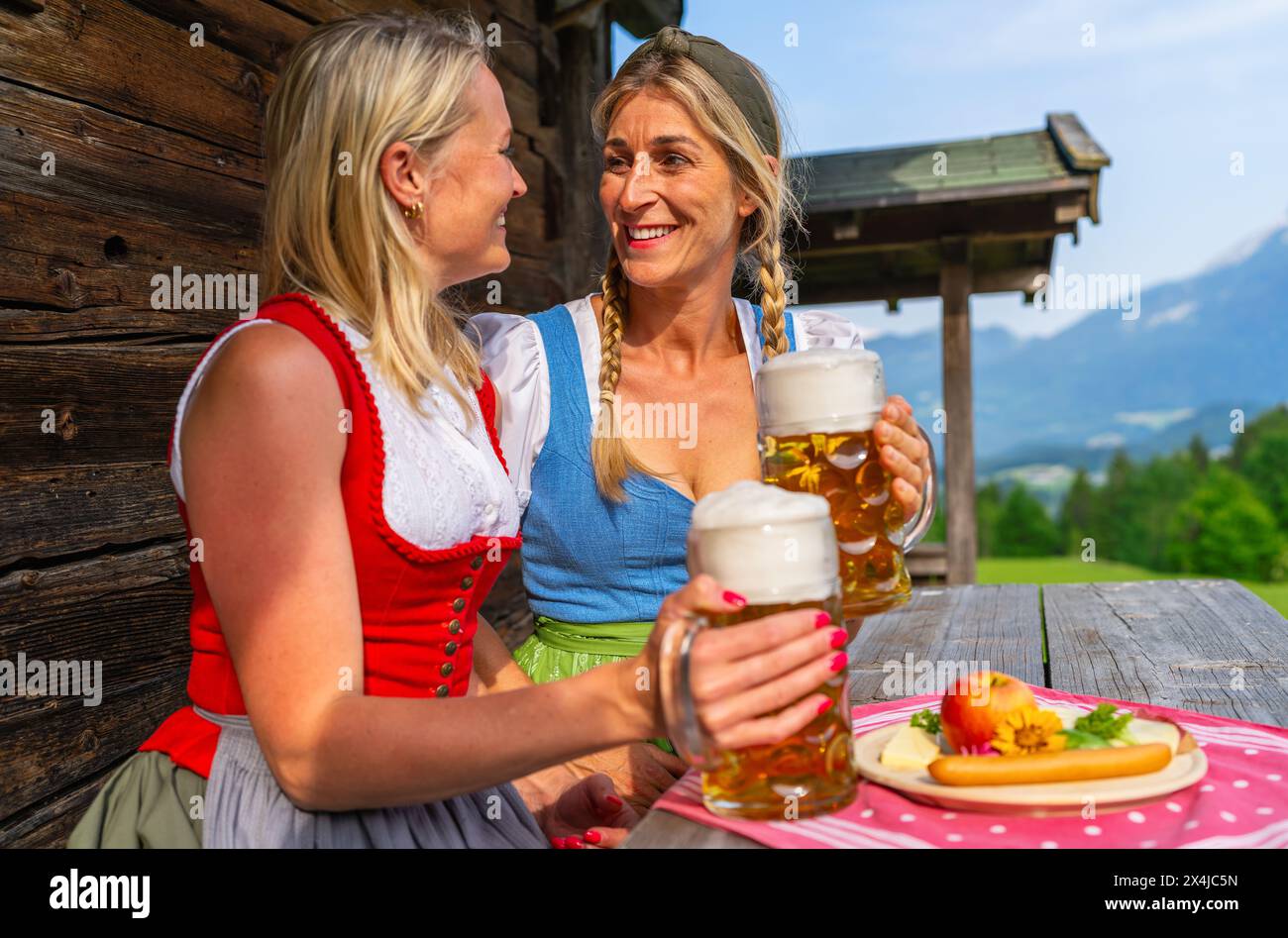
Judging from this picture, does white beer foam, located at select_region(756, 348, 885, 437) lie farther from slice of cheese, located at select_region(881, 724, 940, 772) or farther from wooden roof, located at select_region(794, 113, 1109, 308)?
wooden roof, located at select_region(794, 113, 1109, 308)

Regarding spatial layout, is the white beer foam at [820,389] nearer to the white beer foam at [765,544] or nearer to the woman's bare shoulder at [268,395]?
the white beer foam at [765,544]

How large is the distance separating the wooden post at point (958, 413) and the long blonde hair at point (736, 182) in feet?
16.8

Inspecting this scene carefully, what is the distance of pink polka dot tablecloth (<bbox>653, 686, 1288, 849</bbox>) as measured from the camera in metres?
1.05

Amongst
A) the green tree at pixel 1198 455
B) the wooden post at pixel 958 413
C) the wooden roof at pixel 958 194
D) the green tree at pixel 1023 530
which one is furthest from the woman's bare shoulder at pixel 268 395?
the green tree at pixel 1198 455

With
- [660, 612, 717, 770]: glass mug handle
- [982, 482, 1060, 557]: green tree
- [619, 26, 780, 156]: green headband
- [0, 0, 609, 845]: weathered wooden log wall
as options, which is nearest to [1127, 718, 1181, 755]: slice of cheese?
[660, 612, 717, 770]: glass mug handle

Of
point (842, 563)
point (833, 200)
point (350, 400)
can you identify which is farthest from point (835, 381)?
point (833, 200)

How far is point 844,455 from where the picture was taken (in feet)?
4.38

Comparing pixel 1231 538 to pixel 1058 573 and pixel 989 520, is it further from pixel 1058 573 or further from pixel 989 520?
pixel 989 520

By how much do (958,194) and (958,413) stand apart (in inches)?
65.4

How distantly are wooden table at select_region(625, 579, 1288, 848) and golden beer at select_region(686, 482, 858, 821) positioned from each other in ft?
0.19

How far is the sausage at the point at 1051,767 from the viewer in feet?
3.67

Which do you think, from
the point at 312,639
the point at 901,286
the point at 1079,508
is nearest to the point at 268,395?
the point at 312,639

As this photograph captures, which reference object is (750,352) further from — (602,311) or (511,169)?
(511,169)
